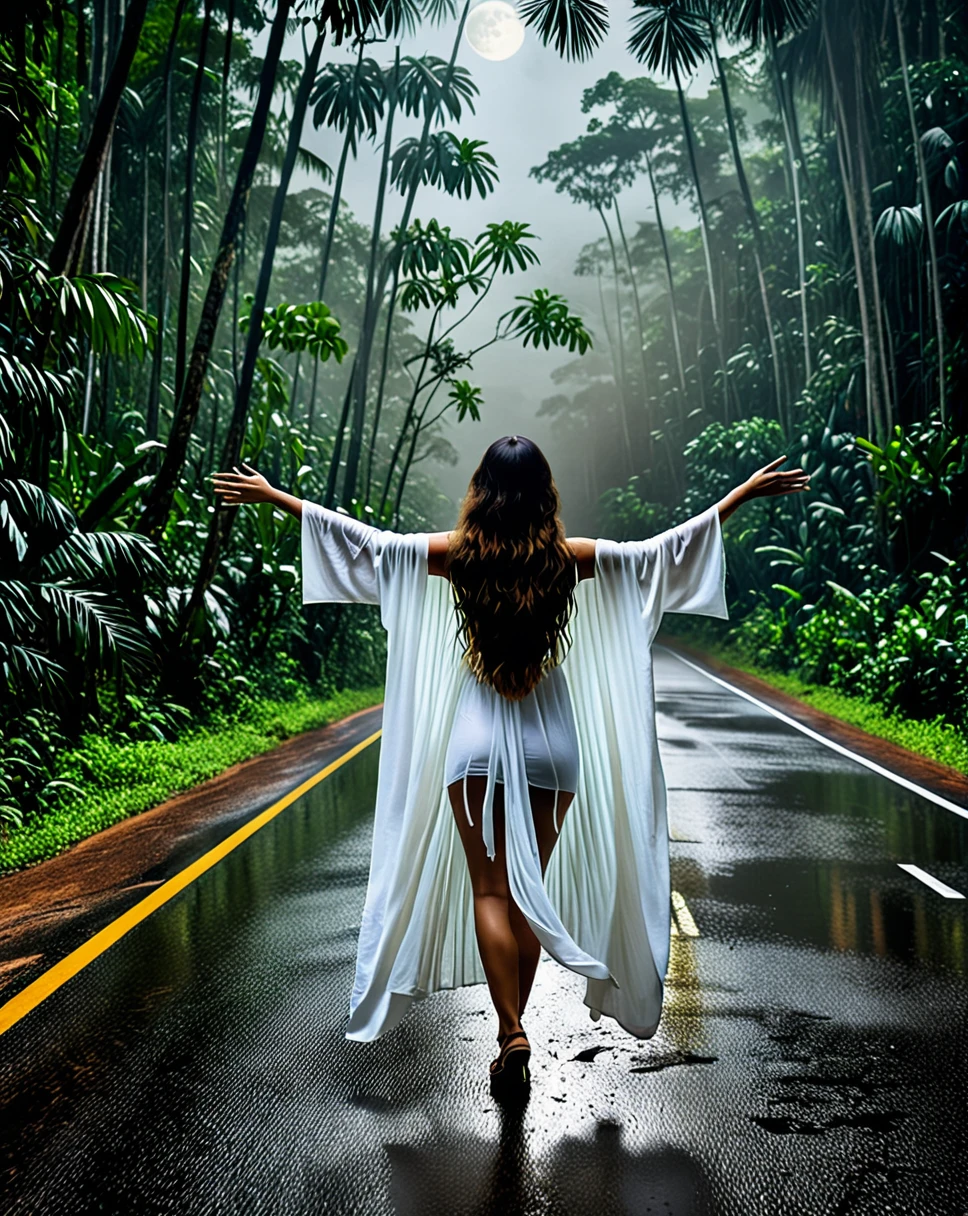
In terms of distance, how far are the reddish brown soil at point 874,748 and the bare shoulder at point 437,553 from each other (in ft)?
24.6

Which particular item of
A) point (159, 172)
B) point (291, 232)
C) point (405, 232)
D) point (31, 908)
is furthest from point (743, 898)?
point (291, 232)

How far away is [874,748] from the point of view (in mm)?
14531

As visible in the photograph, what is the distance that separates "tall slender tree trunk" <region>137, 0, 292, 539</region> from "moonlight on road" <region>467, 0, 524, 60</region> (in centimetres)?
1360

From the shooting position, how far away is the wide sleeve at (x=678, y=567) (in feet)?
14.7

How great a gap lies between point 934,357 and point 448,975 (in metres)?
20.6

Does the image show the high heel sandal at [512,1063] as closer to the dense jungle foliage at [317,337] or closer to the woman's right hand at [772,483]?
the woman's right hand at [772,483]

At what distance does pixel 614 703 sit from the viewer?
4480 millimetres

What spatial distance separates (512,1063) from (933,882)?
4.27m

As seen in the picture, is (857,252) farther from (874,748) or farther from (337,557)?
(337,557)

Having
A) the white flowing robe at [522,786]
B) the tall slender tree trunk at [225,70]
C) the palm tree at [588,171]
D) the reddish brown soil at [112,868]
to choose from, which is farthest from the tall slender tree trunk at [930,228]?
the palm tree at [588,171]

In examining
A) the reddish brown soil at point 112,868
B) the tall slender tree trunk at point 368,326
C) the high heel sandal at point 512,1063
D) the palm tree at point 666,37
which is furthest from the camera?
the palm tree at point 666,37

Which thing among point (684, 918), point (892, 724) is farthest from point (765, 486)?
point (892, 724)

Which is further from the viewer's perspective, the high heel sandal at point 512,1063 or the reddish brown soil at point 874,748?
the reddish brown soil at point 874,748

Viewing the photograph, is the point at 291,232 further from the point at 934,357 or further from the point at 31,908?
the point at 31,908
